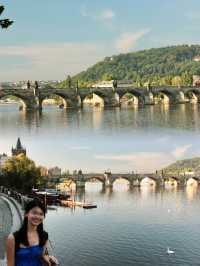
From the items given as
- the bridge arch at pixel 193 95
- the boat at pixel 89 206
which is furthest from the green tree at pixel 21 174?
the bridge arch at pixel 193 95

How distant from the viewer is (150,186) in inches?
2210

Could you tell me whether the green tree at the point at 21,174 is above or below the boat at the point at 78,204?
above

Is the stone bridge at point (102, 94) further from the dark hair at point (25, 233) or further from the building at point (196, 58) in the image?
the building at point (196, 58)

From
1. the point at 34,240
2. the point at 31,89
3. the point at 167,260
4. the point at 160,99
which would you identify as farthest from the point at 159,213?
the point at 160,99

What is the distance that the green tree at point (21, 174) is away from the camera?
29.5m

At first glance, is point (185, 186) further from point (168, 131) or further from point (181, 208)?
point (168, 131)

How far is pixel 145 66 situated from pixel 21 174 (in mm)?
83862

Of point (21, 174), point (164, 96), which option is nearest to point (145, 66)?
point (164, 96)

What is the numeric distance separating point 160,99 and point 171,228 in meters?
39.4

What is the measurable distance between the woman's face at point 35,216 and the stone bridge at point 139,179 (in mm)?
49374

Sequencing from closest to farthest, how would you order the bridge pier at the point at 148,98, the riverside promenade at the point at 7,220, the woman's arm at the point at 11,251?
the woman's arm at the point at 11,251
the riverside promenade at the point at 7,220
the bridge pier at the point at 148,98

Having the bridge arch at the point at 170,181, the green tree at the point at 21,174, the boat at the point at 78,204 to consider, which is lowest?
the bridge arch at the point at 170,181

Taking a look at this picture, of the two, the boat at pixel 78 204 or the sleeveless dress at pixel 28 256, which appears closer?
the sleeveless dress at pixel 28 256

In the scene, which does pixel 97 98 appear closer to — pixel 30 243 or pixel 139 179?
pixel 139 179
